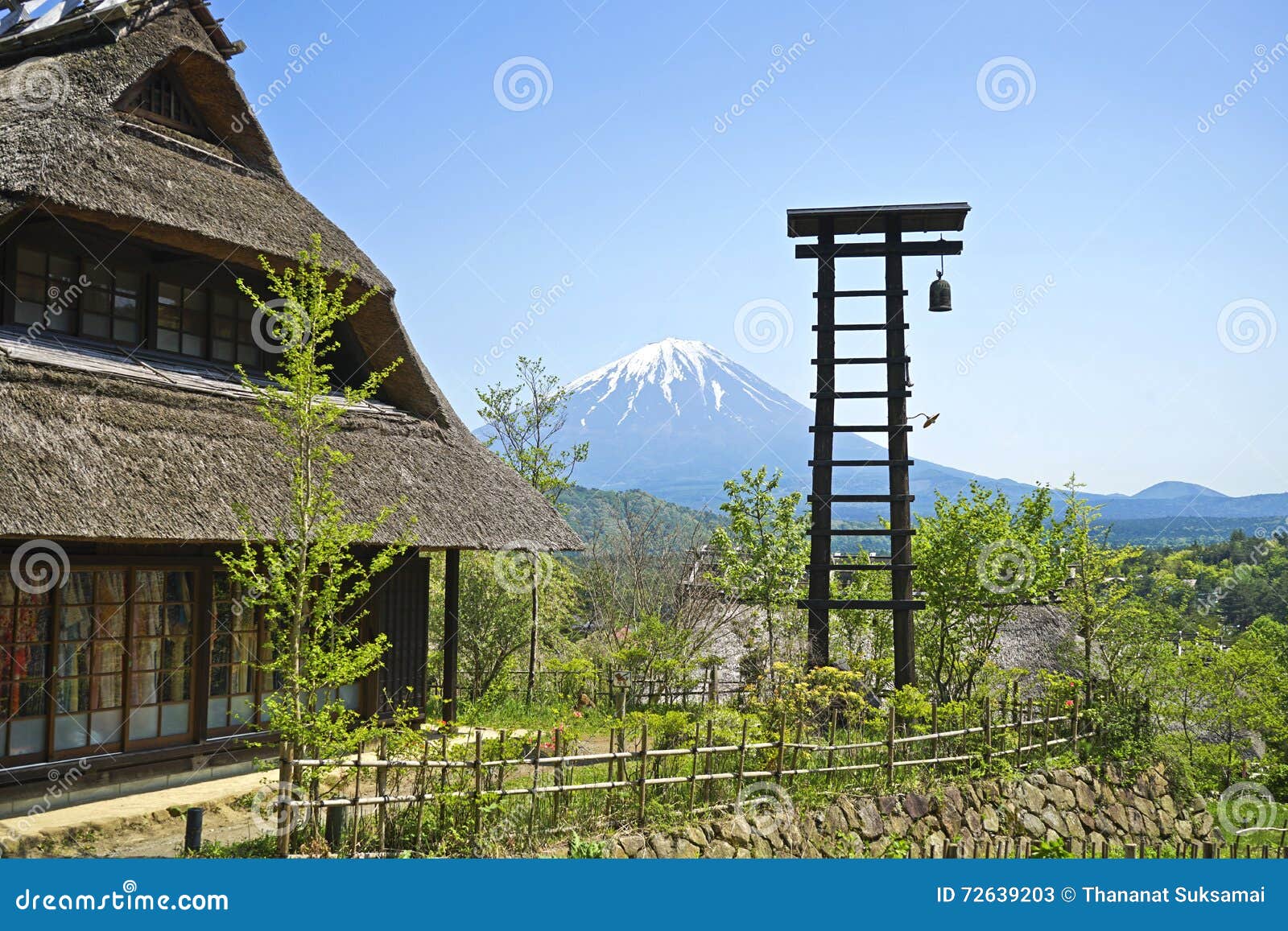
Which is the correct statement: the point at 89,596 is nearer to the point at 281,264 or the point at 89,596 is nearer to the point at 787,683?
the point at 281,264

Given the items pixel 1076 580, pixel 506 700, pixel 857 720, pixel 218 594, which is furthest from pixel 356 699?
pixel 1076 580

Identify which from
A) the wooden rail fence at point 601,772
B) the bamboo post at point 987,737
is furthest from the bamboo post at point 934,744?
the bamboo post at point 987,737

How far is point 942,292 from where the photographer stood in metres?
12.7

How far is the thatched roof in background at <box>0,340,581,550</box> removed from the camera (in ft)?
27.0

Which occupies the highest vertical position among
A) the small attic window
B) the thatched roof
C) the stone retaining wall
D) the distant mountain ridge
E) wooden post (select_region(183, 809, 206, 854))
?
the distant mountain ridge

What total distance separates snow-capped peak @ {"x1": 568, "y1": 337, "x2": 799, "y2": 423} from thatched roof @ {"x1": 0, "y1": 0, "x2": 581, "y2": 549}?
154092 millimetres

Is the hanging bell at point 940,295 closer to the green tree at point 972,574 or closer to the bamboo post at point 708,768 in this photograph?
the green tree at point 972,574

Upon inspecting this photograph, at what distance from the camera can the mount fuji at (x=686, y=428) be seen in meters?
167

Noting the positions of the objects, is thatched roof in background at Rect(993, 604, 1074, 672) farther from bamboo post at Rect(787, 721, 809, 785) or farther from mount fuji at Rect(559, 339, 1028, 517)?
mount fuji at Rect(559, 339, 1028, 517)

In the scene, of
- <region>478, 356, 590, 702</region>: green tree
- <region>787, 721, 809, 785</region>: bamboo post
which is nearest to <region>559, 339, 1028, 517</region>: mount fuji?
<region>478, 356, 590, 702</region>: green tree

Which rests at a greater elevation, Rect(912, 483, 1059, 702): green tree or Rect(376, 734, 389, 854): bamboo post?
Rect(912, 483, 1059, 702): green tree

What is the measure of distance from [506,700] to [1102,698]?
7.98 metres

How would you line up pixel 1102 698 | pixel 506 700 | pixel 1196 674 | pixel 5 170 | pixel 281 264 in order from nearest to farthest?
1. pixel 5 170
2. pixel 281 264
3. pixel 1196 674
4. pixel 1102 698
5. pixel 506 700

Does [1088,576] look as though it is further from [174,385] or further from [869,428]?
[174,385]
